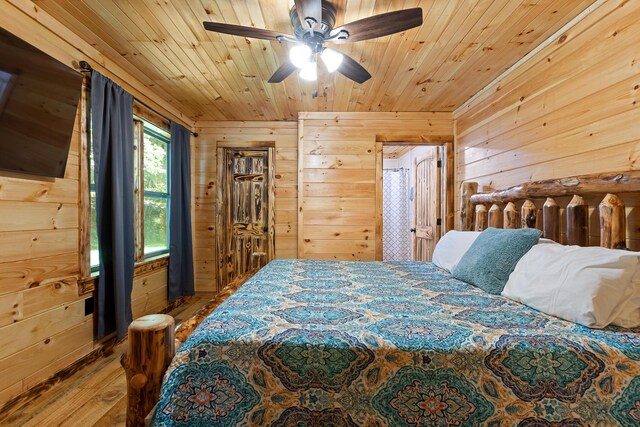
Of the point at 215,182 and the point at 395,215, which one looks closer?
the point at 215,182

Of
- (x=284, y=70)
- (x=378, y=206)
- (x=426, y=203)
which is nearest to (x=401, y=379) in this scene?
(x=284, y=70)

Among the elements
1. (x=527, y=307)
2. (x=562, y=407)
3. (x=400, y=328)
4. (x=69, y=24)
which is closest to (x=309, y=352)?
(x=400, y=328)

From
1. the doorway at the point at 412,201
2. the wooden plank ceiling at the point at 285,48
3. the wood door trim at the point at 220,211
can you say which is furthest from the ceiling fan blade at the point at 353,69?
the wood door trim at the point at 220,211

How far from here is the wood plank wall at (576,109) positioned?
150cm

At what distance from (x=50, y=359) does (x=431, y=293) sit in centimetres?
238

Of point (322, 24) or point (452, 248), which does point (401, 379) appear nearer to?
point (452, 248)

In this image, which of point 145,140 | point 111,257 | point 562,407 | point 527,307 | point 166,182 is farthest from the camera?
point 166,182

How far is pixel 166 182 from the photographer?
3.42 m

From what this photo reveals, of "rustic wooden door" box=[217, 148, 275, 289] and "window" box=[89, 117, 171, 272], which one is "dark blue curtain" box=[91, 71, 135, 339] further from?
"rustic wooden door" box=[217, 148, 275, 289]

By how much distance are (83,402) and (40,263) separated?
0.87 meters

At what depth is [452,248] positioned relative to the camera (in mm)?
2143

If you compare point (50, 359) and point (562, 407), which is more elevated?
point (562, 407)

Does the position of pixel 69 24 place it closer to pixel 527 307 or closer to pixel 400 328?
pixel 400 328

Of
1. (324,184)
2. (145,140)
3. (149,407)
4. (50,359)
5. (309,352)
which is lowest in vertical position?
(50,359)
